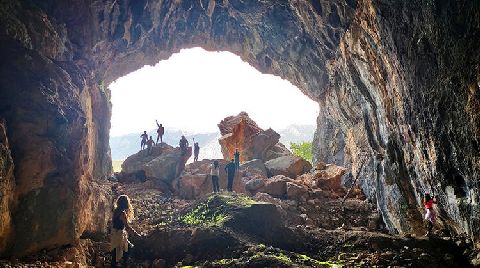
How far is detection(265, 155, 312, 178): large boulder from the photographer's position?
2988cm

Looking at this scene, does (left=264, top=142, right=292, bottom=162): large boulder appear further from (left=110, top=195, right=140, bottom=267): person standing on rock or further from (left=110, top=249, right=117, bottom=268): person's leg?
(left=110, top=249, right=117, bottom=268): person's leg

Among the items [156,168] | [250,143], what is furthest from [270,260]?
[250,143]

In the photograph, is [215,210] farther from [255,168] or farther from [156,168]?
[255,168]

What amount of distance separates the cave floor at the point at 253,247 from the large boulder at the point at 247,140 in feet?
75.6

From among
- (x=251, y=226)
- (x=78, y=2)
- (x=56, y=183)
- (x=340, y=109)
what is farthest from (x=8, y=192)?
(x=340, y=109)

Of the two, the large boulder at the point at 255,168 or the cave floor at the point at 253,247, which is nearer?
the cave floor at the point at 253,247

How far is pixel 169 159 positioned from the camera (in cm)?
2927

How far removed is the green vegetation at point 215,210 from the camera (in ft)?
46.8

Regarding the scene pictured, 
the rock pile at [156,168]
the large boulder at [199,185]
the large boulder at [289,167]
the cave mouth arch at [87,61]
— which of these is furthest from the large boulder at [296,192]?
the rock pile at [156,168]

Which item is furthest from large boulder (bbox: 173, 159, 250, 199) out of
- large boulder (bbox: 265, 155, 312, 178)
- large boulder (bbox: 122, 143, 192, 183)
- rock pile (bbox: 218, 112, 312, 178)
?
rock pile (bbox: 218, 112, 312, 178)

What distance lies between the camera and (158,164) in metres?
28.5

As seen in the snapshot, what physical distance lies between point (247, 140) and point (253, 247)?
28.0m

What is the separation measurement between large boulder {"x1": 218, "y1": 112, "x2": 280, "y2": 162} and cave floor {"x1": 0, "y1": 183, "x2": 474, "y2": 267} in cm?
2306

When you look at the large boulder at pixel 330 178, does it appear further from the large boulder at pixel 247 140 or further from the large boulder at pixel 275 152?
the large boulder at pixel 247 140
